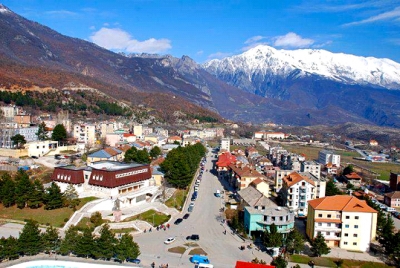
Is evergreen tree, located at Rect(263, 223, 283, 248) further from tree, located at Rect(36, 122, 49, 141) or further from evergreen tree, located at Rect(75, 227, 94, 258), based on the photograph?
tree, located at Rect(36, 122, 49, 141)

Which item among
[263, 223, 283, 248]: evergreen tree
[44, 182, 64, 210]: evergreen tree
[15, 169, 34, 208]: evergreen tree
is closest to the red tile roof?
[263, 223, 283, 248]: evergreen tree

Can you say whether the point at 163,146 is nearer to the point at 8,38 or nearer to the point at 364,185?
the point at 364,185

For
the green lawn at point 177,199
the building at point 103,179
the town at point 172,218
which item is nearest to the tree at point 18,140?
the town at point 172,218

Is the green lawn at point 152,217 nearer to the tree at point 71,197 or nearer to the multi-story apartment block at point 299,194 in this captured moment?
the tree at point 71,197

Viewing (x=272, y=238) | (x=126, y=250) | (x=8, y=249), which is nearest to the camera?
(x=8, y=249)

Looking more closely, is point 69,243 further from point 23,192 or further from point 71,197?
point 23,192

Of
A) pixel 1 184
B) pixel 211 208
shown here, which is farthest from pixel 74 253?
pixel 211 208

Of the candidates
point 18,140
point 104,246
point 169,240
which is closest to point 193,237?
point 169,240
